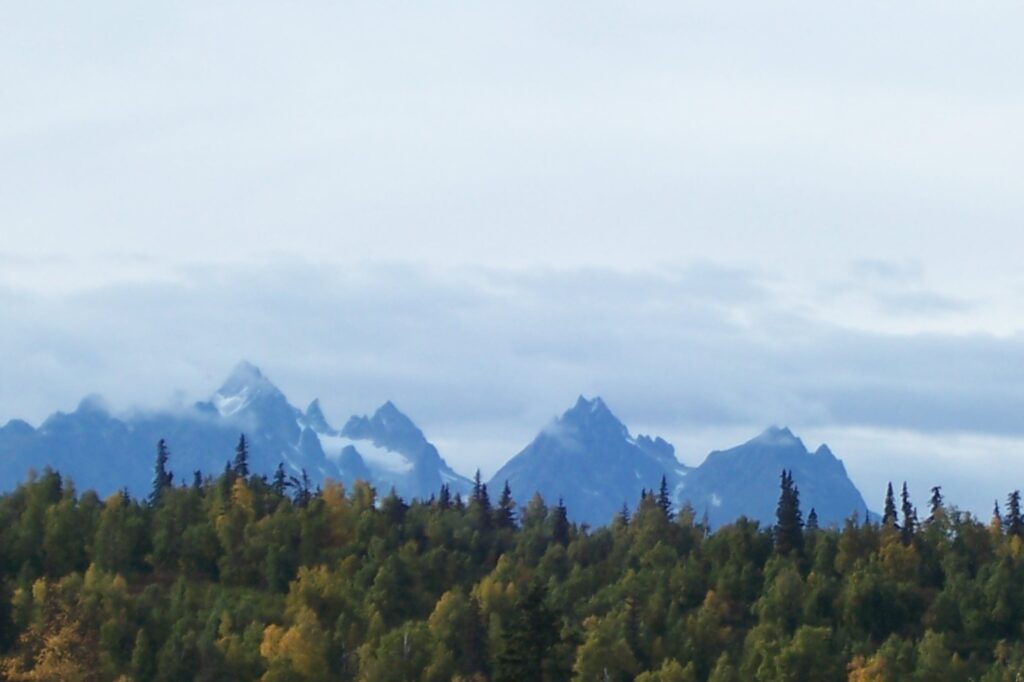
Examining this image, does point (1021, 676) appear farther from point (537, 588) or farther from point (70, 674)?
point (70, 674)

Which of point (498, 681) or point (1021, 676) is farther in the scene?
point (1021, 676)

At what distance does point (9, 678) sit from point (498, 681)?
81817 millimetres

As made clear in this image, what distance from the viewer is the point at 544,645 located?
431 ft

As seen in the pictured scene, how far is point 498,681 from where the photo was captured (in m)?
132

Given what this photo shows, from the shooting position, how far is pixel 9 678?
652 ft

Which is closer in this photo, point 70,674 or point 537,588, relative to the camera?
point 537,588

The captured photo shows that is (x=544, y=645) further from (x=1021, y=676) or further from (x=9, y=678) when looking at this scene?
(x=9, y=678)

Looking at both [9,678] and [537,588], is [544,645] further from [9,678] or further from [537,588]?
[9,678]

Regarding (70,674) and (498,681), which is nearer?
(498,681)

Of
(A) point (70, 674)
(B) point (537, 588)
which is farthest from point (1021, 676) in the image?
(A) point (70, 674)

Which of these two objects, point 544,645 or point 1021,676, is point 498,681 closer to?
point 544,645

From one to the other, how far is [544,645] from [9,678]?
277 feet

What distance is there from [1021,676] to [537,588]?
71074 mm

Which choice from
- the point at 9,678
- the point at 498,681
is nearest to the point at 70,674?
the point at 9,678
